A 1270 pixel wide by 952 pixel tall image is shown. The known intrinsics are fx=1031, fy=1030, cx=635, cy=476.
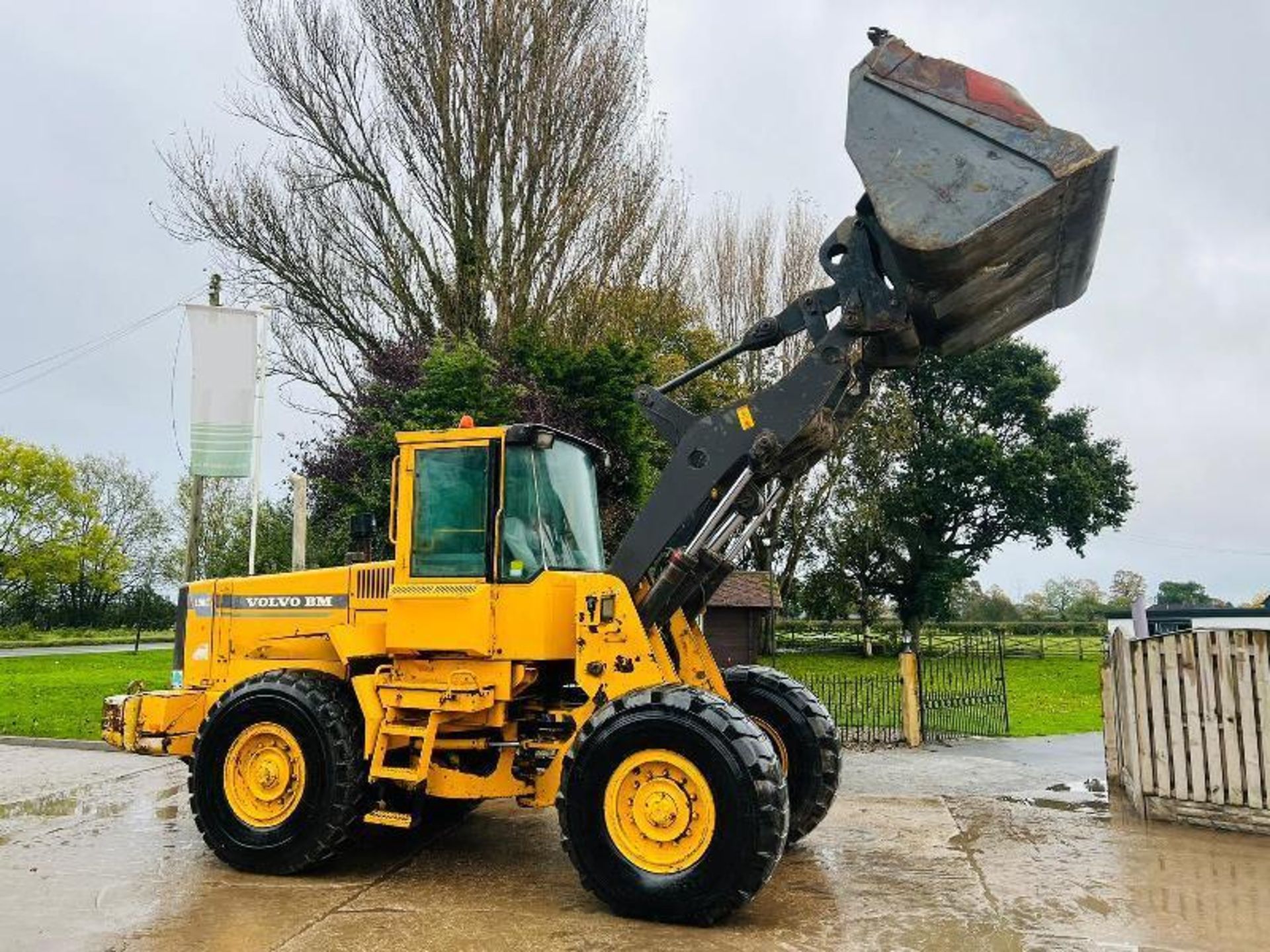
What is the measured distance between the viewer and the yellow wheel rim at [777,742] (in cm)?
776

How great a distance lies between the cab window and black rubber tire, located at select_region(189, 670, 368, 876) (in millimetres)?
1152

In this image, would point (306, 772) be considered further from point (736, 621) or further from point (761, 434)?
point (736, 621)

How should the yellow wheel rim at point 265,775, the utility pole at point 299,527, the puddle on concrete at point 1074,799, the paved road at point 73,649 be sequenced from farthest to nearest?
1. the paved road at point 73,649
2. the utility pole at point 299,527
3. the puddle on concrete at point 1074,799
4. the yellow wheel rim at point 265,775

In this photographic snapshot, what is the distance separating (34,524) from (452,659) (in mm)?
48745

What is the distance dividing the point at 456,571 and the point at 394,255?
14.0 metres

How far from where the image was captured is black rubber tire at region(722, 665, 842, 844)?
24.8 feet

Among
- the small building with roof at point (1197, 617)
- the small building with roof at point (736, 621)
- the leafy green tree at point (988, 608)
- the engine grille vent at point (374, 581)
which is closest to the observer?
the engine grille vent at point (374, 581)

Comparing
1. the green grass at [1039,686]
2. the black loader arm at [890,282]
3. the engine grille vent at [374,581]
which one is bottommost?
the green grass at [1039,686]

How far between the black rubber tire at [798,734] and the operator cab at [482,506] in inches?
74.1

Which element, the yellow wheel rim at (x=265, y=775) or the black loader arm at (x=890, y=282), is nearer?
the black loader arm at (x=890, y=282)

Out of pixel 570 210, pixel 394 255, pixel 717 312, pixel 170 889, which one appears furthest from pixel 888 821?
pixel 717 312

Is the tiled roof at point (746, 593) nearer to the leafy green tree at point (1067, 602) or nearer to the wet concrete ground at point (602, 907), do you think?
the wet concrete ground at point (602, 907)

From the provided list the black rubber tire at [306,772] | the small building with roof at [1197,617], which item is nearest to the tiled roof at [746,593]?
the small building with roof at [1197,617]

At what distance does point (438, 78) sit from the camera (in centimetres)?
1842
